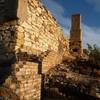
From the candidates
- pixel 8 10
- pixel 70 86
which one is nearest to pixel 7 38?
pixel 8 10

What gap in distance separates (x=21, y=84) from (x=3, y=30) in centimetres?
156

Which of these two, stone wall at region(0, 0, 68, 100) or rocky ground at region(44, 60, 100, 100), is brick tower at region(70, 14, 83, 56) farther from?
rocky ground at region(44, 60, 100, 100)

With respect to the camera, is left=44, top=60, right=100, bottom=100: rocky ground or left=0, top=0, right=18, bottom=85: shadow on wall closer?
left=0, top=0, right=18, bottom=85: shadow on wall

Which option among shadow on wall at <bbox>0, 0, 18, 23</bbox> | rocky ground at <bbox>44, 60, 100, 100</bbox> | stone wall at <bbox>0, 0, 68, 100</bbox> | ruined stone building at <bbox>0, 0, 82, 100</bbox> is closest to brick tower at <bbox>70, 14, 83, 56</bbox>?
stone wall at <bbox>0, 0, 68, 100</bbox>

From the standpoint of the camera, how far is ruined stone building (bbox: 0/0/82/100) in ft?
16.6

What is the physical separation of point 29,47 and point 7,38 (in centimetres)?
82

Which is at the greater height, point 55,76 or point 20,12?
point 20,12

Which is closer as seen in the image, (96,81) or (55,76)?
(96,81)

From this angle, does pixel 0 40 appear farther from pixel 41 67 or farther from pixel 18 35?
pixel 41 67

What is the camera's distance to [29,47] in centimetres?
579

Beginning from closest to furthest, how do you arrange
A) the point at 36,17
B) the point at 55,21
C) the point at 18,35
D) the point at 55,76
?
the point at 18,35, the point at 36,17, the point at 55,76, the point at 55,21

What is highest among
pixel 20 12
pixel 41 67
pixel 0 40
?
pixel 20 12

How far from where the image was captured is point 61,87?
6.29 meters

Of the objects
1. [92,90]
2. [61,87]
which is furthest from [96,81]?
[61,87]
